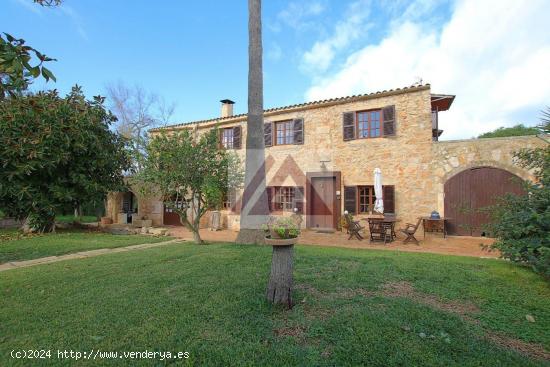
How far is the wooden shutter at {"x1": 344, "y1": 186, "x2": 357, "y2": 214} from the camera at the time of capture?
10.6m

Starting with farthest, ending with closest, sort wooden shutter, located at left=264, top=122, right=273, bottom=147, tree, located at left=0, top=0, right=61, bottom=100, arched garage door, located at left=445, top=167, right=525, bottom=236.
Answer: wooden shutter, located at left=264, top=122, right=273, bottom=147 → arched garage door, located at left=445, top=167, right=525, bottom=236 → tree, located at left=0, top=0, right=61, bottom=100

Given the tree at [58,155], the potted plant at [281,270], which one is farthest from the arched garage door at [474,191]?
the tree at [58,155]

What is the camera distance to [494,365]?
211 centimetres

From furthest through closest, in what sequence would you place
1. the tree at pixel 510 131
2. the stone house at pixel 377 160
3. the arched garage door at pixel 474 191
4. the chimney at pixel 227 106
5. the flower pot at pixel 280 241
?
the tree at pixel 510 131
the chimney at pixel 227 106
the stone house at pixel 377 160
the arched garage door at pixel 474 191
the flower pot at pixel 280 241

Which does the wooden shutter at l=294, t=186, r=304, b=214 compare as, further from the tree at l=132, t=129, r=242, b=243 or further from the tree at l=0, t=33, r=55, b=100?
the tree at l=0, t=33, r=55, b=100

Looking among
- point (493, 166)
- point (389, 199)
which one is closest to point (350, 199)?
point (389, 199)

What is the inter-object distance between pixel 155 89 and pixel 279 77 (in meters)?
15.0

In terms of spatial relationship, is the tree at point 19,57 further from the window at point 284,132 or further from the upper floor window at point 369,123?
the window at point 284,132

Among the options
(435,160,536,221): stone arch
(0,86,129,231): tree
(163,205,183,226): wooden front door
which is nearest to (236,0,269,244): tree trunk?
(0,86,129,231): tree

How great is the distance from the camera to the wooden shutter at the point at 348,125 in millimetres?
10914

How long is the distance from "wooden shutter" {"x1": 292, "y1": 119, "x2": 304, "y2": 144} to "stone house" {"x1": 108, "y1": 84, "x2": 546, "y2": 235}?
43mm

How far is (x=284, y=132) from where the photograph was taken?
494 inches

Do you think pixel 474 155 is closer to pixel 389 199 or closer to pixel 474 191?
pixel 474 191

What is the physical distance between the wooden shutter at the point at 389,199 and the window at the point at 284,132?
14.6 feet
